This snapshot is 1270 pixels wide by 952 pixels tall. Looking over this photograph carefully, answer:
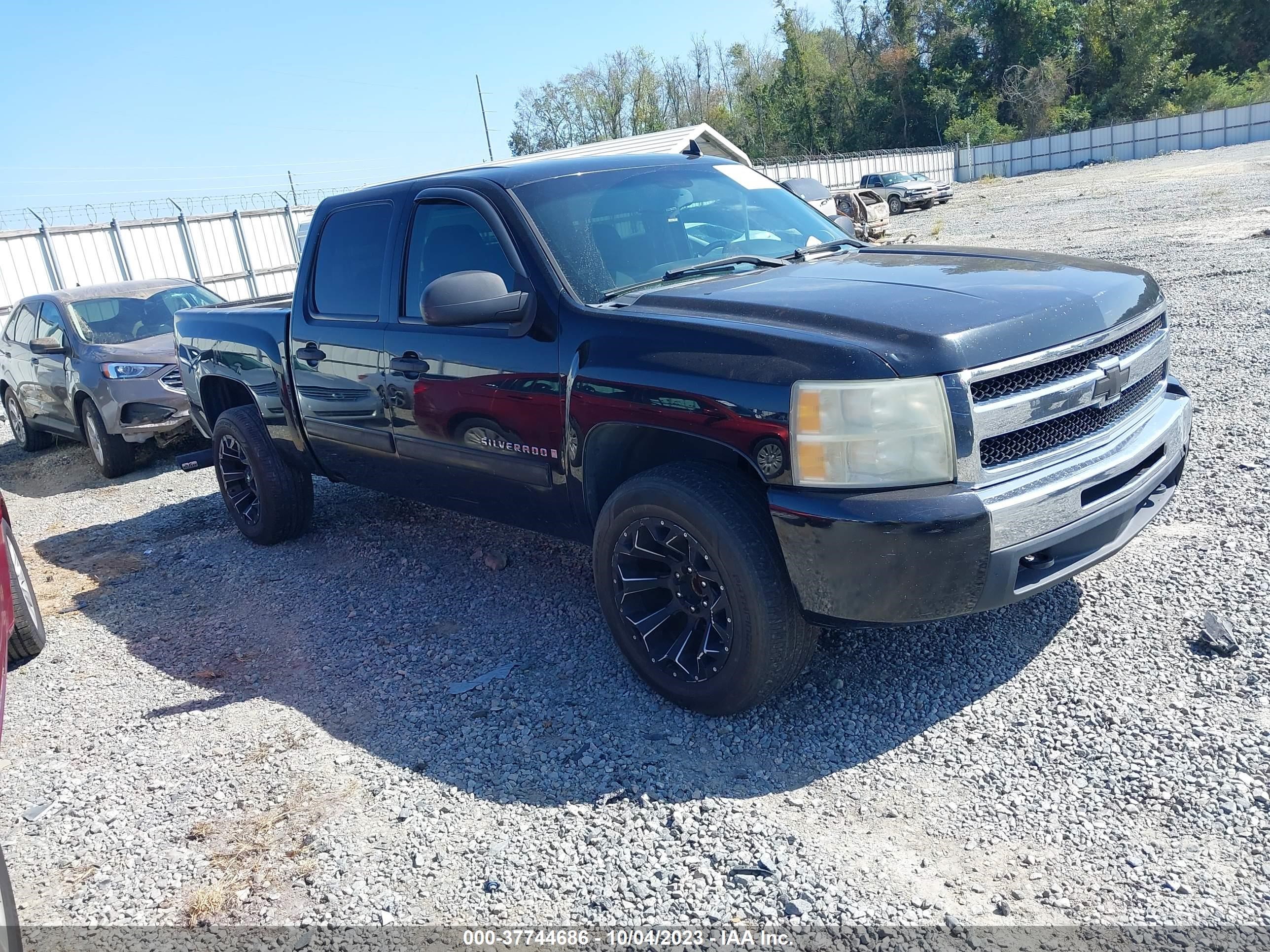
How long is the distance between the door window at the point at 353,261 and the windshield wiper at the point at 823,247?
195cm

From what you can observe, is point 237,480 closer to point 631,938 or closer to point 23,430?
point 631,938

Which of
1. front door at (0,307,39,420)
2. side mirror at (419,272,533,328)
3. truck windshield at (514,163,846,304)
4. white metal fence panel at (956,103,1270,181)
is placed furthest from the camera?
white metal fence panel at (956,103,1270,181)

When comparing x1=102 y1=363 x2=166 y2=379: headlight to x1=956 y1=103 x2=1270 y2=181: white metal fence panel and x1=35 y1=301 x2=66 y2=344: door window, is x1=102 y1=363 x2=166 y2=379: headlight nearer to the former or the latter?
x1=35 y1=301 x2=66 y2=344: door window

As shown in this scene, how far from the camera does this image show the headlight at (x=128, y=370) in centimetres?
859

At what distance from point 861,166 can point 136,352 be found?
143 feet

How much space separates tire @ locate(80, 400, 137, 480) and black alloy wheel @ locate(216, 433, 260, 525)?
10.6 feet

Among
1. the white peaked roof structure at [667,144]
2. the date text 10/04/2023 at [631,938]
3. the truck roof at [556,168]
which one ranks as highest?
the white peaked roof structure at [667,144]

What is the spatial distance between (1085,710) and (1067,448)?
0.87 m

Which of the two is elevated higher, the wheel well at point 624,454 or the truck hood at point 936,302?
the truck hood at point 936,302

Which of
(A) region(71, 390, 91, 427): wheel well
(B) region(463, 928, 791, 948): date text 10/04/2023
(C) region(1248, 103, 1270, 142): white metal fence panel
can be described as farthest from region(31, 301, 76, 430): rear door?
(C) region(1248, 103, 1270, 142): white metal fence panel

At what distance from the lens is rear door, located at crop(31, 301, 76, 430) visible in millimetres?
9258

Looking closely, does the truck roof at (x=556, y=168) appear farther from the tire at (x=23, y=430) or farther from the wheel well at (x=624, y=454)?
the tire at (x=23, y=430)

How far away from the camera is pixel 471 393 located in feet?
13.3

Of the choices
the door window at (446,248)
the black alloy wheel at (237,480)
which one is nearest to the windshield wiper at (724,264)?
the door window at (446,248)
